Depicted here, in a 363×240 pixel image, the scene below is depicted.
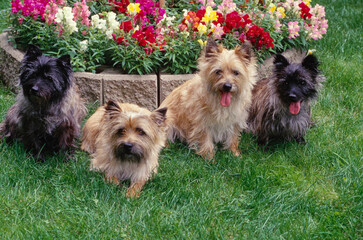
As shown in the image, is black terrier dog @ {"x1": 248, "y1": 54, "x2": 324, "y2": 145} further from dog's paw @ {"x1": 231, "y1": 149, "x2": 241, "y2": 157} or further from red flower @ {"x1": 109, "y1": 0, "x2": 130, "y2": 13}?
red flower @ {"x1": 109, "y1": 0, "x2": 130, "y2": 13}

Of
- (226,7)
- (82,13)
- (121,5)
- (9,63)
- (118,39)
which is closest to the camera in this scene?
(118,39)

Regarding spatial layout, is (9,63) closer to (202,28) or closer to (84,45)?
(84,45)

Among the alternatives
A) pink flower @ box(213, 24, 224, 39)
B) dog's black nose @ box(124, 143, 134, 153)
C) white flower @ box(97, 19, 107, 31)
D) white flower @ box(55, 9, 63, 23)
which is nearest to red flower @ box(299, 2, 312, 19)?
pink flower @ box(213, 24, 224, 39)

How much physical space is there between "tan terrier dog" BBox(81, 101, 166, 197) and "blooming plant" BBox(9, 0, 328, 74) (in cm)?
142

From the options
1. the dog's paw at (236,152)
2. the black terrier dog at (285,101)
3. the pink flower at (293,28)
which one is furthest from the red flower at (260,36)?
the dog's paw at (236,152)

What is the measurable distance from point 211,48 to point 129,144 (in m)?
1.47

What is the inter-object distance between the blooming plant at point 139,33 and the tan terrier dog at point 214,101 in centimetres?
72

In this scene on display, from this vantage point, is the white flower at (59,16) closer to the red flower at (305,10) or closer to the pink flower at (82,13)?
the pink flower at (82,13)

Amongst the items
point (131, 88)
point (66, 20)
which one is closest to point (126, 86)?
point (131, 88)

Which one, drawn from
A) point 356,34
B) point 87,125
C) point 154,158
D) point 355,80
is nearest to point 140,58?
point 87,125

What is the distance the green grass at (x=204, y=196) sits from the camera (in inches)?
146

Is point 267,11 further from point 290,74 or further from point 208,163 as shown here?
point 208,163

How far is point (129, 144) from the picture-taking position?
4152 millimetres

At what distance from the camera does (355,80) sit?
6789 mm
